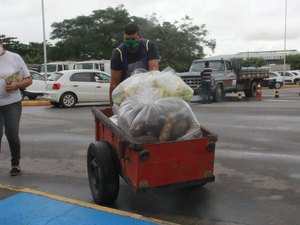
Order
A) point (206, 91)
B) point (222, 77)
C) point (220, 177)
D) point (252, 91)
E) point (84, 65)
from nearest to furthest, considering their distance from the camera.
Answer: point (220, 177)
point (206, 91)
point (222, 77)
point (252, 91)
point (84, 65)

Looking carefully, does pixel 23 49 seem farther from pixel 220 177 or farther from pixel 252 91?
pixel 220 177

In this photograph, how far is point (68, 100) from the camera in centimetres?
1655

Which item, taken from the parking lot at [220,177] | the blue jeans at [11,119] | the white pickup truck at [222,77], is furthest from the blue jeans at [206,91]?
the blue jeans at [11,119]

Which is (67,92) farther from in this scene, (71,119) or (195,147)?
(195,147)

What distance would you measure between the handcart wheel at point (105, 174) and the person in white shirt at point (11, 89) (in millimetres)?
1593

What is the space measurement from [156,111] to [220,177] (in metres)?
1.92

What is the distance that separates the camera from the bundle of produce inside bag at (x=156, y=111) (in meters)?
4.26

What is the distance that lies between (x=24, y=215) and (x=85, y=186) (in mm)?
1175

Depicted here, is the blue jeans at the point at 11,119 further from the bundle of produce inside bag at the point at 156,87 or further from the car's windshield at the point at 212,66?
the car's windshield at the point at 212,66

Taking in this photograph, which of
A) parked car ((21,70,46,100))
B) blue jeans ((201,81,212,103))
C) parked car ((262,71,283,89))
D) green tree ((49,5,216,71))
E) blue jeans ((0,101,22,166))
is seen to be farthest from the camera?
green tree ((49,5,216,71))

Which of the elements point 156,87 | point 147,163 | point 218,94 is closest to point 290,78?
point 218,94

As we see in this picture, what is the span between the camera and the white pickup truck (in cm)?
1838

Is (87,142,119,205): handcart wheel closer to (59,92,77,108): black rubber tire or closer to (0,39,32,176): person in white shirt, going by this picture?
(0,39,32,176): person in white shirt

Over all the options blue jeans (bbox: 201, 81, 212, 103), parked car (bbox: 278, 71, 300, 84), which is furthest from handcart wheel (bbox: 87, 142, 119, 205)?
parked car (bbox: 278, 71, 300, 84)
